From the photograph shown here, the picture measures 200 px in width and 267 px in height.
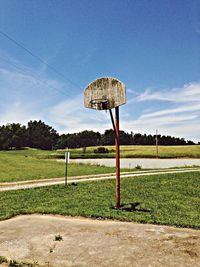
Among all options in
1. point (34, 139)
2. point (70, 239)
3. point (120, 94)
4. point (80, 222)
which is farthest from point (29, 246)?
point (34, 139)

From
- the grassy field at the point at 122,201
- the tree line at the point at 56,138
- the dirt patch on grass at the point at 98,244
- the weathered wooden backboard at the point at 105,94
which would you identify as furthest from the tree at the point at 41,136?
the dirt patch on grass at the point at 98,244

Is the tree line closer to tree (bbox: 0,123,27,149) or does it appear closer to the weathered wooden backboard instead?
tree (bbox: 0,123,27,149)

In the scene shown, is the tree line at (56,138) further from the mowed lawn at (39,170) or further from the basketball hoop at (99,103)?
the basketball hoop at (99,103)

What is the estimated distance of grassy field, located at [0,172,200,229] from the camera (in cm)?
848

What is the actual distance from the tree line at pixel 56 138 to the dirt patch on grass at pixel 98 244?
110 m

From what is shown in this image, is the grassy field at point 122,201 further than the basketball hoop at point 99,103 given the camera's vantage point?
No

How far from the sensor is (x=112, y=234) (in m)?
6.54

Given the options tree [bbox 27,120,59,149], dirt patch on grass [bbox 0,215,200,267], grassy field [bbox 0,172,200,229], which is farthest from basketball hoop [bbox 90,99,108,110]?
tree [bbox 27,120,59,149]

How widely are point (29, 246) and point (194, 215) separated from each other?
18.1 feet

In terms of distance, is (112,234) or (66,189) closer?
(112,234)

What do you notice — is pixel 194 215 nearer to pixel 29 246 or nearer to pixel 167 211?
pixel 167 211

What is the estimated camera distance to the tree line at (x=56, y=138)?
4488 inches

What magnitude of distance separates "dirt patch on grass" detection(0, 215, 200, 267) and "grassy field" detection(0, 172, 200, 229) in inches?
37.4

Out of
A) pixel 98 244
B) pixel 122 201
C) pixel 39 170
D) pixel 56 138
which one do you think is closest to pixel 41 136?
pixel 56 138
